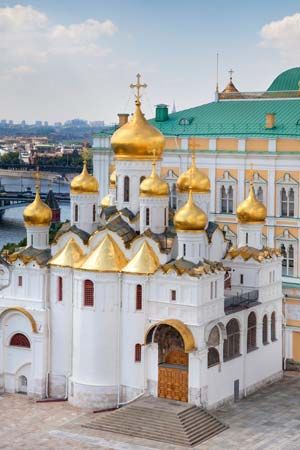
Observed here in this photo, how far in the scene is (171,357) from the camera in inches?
1067

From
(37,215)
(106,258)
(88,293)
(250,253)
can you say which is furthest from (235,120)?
(88,293)

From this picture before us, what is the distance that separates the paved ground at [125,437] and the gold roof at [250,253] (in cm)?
356

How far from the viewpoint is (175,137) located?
36250 millimetres

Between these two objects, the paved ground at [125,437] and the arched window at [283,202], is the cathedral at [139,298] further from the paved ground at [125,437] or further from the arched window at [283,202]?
the arched window at [283,202]

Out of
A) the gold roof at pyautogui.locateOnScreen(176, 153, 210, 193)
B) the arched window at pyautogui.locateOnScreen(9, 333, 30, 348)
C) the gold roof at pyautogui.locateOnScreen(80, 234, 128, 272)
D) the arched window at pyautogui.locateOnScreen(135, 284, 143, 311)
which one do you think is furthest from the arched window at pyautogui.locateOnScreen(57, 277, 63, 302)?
the gold roof at pyautogui.locateOnScreen(176, 153, 210, 193)

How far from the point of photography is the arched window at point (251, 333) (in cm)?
2912

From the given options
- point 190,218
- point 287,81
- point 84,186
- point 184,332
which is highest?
point 287,81

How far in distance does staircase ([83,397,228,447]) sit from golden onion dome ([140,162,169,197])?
5253 mm

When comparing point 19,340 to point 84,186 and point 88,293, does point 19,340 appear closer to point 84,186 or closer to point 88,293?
point 88,293

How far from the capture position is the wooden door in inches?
1049

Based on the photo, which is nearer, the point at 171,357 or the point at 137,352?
the point at 171,357

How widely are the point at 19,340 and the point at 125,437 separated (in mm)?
5266

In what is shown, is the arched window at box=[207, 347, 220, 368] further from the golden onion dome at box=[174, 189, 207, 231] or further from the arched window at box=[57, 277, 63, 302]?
the arched window at box=[57, 277, 63, 302]

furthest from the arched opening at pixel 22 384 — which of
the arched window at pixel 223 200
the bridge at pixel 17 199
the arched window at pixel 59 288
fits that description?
the bridge at pixel 17 199
